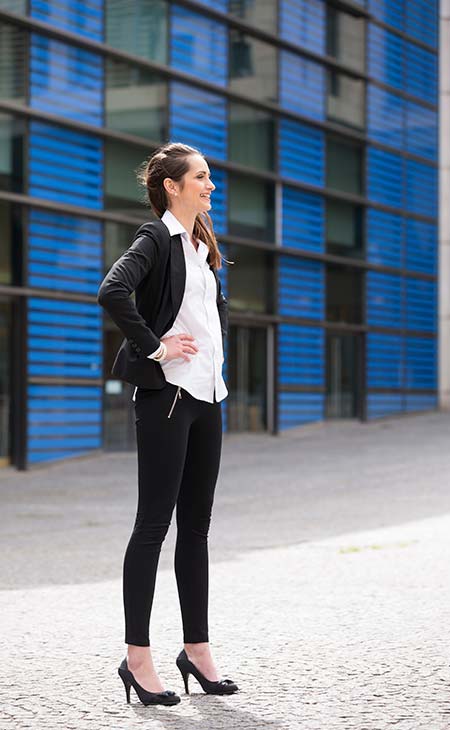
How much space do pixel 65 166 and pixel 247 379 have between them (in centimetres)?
572

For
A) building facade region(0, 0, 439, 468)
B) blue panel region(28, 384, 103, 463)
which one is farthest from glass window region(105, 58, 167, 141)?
blue panel region(28, 384, 103, 463)

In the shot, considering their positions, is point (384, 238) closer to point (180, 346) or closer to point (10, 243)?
point (10, 243)

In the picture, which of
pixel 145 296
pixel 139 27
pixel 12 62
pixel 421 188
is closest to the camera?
pixel 145 296

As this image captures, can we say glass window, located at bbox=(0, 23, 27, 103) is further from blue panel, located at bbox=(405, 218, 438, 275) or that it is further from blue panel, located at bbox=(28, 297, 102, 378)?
blue panel, located at bbox=(405, 218, 438, 275)

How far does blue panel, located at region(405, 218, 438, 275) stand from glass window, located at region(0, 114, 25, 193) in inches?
446

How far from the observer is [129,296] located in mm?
4254

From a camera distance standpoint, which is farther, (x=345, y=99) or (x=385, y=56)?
(x=385, y=56)

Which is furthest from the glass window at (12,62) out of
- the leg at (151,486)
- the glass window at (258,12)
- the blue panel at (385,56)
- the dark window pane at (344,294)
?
the leg at (151,486)

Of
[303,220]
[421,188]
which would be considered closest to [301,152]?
[303,220]

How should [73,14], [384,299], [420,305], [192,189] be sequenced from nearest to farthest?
[192,189]
[73,14]
[384,299]
[420,305]

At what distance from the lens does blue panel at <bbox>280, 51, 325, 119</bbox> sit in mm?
22875

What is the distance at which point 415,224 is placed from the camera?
87.7 feet

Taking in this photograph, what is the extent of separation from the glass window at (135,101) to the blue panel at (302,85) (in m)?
3.42

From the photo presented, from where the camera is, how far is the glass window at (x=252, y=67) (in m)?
21.8
